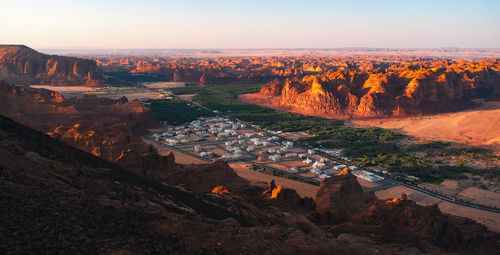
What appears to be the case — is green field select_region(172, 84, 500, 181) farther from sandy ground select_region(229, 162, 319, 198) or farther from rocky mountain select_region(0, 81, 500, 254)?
rocky mountain select_region(0, 81, 500, 254)

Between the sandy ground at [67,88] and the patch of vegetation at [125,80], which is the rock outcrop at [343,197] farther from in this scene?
the patch of vegetation at [125,80]

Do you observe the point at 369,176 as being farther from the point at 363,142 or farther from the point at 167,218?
the point at 167,218

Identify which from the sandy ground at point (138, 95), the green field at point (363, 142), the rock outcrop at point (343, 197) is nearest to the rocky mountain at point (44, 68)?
the sandy ground at point (138, 95)

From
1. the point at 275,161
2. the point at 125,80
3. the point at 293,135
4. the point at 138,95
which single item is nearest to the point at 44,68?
the point at 125,80

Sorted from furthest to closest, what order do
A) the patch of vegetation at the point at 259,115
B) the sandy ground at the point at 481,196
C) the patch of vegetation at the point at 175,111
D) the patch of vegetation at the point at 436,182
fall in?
the patch of vegetation at the point at 175,111 < the patch of vegetation at the point at 259,115 < the patch of vegetation at the point at 436,182 < the sandy ground at the point at 481,196

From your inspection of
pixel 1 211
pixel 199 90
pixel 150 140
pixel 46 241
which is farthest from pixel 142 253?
pixel 199 90

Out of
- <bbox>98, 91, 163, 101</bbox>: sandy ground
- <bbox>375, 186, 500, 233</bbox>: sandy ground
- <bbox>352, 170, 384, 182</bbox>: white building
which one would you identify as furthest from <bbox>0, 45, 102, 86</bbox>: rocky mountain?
<bbox>375, 186, 500, 233</bbox>: sandy ground
